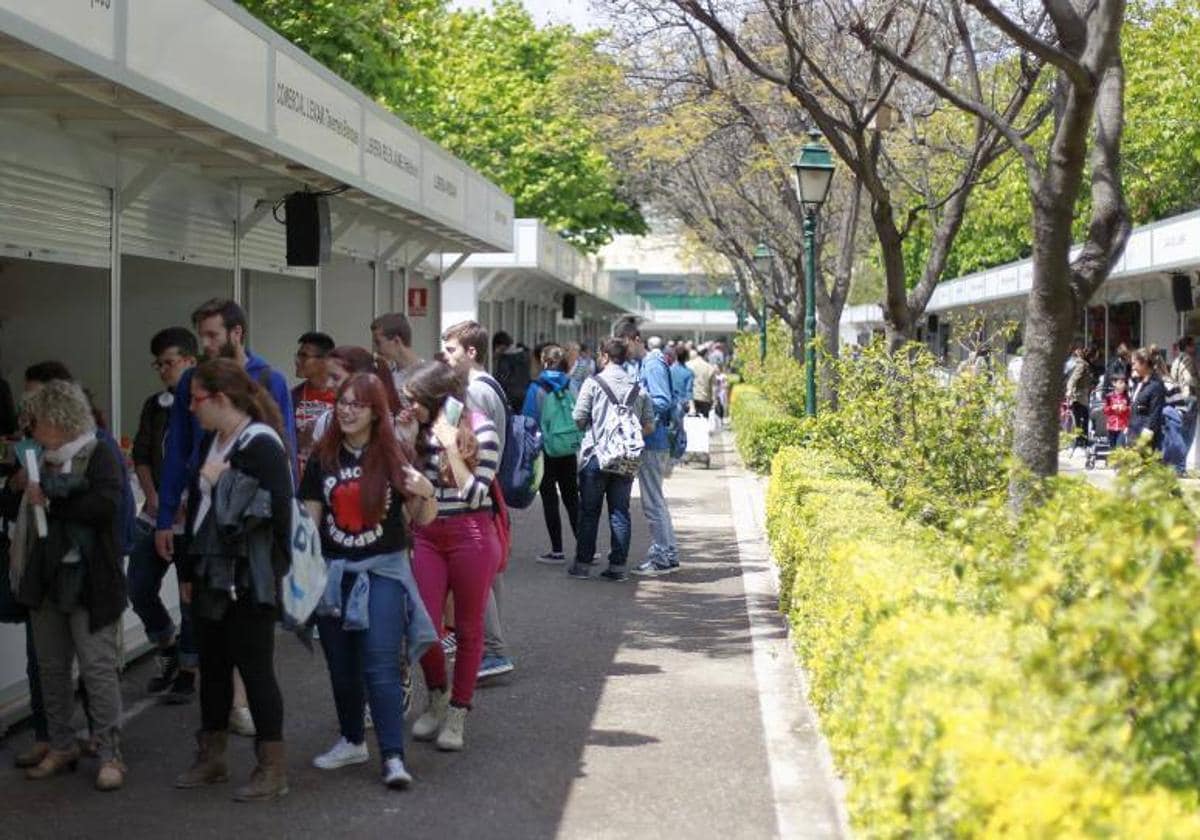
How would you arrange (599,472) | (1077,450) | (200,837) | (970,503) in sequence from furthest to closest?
(1077,450)
(599,472)
(970,503)
(200,837)

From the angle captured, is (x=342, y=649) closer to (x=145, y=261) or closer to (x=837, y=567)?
(x=837, y=567)

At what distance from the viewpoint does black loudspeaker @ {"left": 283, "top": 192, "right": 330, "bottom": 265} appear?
12.2 m

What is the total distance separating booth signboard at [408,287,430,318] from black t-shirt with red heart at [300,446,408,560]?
1306 cm

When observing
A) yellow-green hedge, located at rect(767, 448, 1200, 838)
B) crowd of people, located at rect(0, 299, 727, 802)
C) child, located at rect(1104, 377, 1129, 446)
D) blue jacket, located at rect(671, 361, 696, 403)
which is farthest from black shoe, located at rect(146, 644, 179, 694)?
child, located at rect(1104, 377, 1129, 446)

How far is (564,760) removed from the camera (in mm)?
7031

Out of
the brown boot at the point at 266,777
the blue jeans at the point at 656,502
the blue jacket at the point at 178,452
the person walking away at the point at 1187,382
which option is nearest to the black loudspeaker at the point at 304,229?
the blue jeans at the point at 656,502

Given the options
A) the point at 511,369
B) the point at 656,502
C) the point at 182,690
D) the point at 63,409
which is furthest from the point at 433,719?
the point at 511,369

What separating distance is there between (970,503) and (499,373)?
7.35 metres

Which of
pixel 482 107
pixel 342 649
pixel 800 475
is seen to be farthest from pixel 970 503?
pixel 482 107

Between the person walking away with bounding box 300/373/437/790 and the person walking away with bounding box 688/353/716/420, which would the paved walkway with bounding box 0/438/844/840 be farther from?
the person walking away with bounding box 688/353/716/420

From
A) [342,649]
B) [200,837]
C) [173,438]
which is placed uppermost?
[173,438]

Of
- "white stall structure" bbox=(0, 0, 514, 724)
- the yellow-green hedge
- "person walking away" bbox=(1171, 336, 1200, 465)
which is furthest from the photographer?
"person walking away" bbox=(1171, 336, 1200, 465)

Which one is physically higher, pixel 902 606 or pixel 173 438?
pixel 173 438

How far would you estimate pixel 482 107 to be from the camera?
44.9 m
